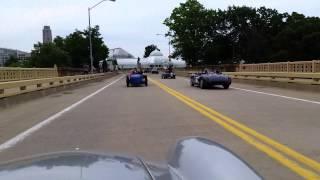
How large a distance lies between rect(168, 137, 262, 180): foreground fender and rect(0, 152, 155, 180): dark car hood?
0.27 m

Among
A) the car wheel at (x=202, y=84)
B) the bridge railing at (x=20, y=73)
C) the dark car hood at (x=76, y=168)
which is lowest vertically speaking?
the car wheel at (x=202, y=84)

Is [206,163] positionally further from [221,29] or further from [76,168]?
[221,29]

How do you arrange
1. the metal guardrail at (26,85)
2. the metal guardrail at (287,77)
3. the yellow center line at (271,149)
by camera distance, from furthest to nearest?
the metal guardrail at (287,77) < the metal guardrail at (26,85) < the yellow center line at (271,149)

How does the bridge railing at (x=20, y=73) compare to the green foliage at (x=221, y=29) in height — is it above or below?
below

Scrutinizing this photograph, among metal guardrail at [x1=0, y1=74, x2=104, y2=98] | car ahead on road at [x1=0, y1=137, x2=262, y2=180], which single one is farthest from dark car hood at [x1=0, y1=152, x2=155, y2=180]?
metal guardrail at [x1=0, y1=74, x2=104, y2=98]

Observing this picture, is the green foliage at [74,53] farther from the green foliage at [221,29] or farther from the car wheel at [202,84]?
the car wheel at [202,84]

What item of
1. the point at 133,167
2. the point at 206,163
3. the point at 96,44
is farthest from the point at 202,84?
the point at 96,44

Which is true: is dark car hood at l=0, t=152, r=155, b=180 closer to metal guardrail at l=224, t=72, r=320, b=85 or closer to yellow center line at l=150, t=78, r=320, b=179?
yellow center line at l=150, t=78, r=320, b=179

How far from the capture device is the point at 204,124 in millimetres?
13867

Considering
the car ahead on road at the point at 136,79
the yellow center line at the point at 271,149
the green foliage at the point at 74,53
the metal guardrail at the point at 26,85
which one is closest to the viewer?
the yellow center line at the point at 271,149

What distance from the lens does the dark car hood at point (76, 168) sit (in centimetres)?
246

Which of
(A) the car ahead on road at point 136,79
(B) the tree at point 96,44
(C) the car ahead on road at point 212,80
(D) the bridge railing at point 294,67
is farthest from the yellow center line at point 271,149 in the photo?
(B) the tree at point 96,44

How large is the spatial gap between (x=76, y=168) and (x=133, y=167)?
0.29 metres

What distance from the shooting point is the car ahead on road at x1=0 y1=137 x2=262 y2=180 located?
2496 millimetres
